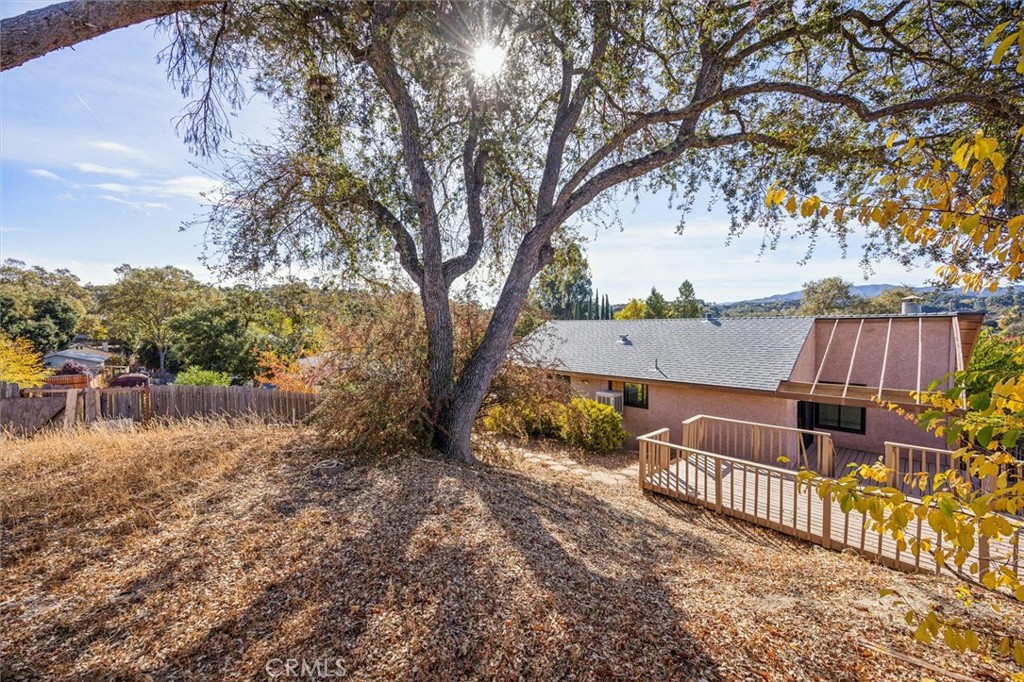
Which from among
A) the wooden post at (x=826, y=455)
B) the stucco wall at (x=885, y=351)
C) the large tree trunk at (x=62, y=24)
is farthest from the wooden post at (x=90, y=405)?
the stucco wall at (x=885, y=351)

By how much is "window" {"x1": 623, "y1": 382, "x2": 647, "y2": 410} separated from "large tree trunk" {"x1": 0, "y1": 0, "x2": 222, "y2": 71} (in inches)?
467

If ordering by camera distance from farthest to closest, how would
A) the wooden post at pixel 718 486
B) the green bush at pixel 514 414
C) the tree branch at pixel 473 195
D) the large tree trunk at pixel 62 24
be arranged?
the green bush at pixel 514 414, the tree branch at pixel 473 195, the wooden post at pixel 718 486, the large tree trunk at pixel 62 24

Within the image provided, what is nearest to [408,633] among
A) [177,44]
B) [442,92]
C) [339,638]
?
[339,638]

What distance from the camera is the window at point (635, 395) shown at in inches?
477

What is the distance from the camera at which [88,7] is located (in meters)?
2.49

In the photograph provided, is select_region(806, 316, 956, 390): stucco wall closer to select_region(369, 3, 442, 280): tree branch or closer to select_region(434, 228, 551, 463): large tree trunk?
select_region(434, 228, 551, 463): large tree trunk

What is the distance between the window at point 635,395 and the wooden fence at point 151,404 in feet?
28.5

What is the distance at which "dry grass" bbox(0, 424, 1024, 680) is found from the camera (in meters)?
2.38

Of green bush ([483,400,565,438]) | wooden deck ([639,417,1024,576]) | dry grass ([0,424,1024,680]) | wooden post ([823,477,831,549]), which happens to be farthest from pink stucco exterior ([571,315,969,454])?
dry grass ([0,424,1024,680])

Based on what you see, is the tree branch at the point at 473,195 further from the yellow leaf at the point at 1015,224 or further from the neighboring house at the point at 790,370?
the yellow leaf at the point at 1015,224

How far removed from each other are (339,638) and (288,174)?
5927mm

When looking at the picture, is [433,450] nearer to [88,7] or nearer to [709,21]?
[88,7]

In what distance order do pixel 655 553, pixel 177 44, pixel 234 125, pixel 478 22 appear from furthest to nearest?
pixel 478 22
pixel 234 125
pixel 177 44
pixel 655 553

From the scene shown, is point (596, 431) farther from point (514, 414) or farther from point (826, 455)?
point (826, 455)
